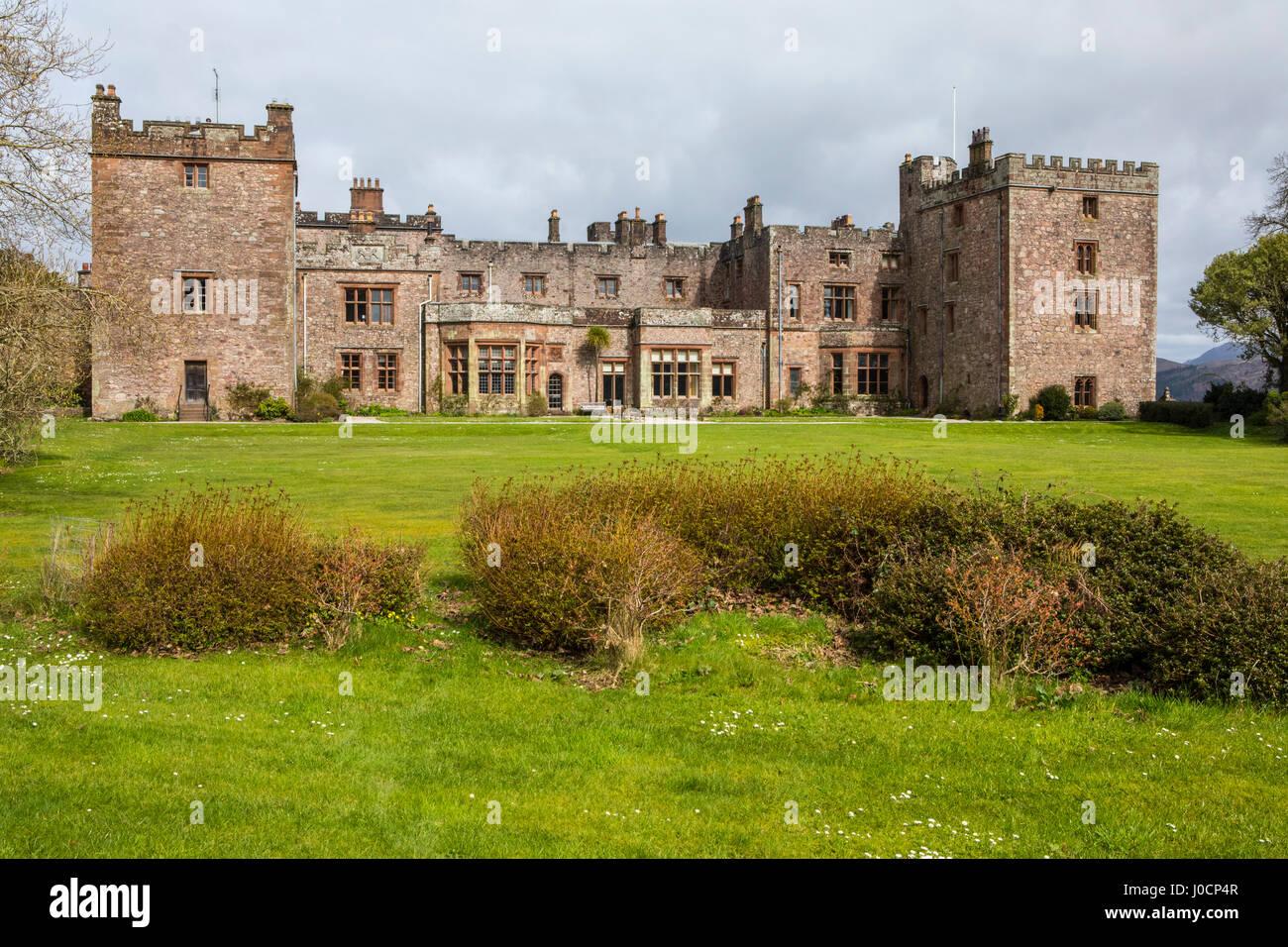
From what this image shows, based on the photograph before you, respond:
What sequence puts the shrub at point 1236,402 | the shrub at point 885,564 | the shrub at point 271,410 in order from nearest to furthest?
the shrub at point 885,564 → the shrub at point 1236,402 → the shrub at point 271,410

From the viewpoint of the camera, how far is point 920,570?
32.5 ft

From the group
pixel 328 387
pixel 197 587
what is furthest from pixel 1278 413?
pixel 328 387

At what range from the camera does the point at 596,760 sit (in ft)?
23.9

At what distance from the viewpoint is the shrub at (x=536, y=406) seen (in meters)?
45.8

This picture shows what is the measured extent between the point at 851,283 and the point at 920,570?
44.9m

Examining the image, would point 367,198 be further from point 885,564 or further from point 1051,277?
point 885,564

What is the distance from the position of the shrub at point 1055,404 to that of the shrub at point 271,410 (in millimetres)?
31094

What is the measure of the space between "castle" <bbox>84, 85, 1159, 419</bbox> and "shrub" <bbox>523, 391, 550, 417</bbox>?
2.13ft

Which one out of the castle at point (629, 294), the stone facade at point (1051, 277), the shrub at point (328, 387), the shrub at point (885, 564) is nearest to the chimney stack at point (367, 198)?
the castle at point (629, 294)

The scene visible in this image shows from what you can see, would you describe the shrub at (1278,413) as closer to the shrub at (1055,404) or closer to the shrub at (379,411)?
the shrub at (1055,404)

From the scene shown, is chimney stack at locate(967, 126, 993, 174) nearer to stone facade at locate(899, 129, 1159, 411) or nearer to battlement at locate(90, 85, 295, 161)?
stone facade at locate(899, 129, 1159, 411)

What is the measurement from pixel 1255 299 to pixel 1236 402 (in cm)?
609
